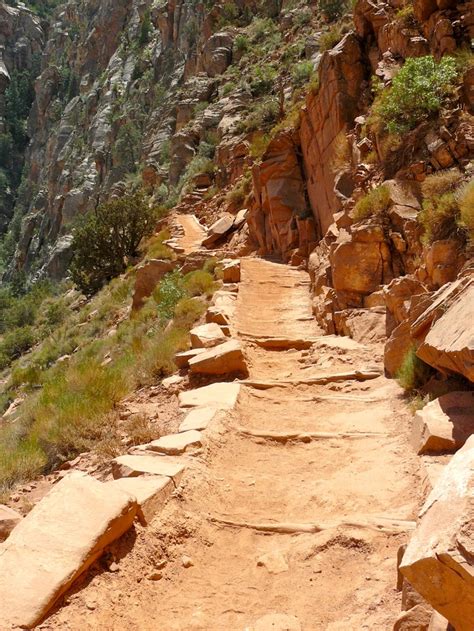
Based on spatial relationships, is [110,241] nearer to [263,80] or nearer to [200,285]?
[263,80]

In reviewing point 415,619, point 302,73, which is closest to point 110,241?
point 302,73

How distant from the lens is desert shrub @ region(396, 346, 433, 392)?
525 cm

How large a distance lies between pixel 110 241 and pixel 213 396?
19754 mm

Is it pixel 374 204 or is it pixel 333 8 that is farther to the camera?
pixel 333 8

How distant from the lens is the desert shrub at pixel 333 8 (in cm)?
2649

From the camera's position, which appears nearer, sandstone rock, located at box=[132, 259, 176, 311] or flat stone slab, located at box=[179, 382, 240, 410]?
flat stone slab, located at box=[179, 382, 240, 410]

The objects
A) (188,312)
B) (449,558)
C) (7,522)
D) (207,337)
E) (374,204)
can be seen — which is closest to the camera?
(449,558)

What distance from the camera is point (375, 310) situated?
7.74 m

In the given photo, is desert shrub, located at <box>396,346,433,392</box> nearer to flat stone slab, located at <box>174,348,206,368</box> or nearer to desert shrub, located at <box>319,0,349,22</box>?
flat stone slab, located at <box>174,348,206,368</box>

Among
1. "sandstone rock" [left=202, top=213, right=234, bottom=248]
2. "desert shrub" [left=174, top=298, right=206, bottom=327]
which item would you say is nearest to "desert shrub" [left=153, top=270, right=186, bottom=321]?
"desert shrub" [left=174, top=298, right=206, bottom=327]

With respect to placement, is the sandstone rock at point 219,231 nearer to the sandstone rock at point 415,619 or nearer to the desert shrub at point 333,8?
the desert shrub at point 333,8

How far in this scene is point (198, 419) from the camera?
17.0 ft

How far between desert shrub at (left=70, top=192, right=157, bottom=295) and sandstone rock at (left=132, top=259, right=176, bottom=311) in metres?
8.42

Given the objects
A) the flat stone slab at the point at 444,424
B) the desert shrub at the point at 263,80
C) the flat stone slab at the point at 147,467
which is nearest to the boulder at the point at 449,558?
the flat stone slab at the point at 444,424
